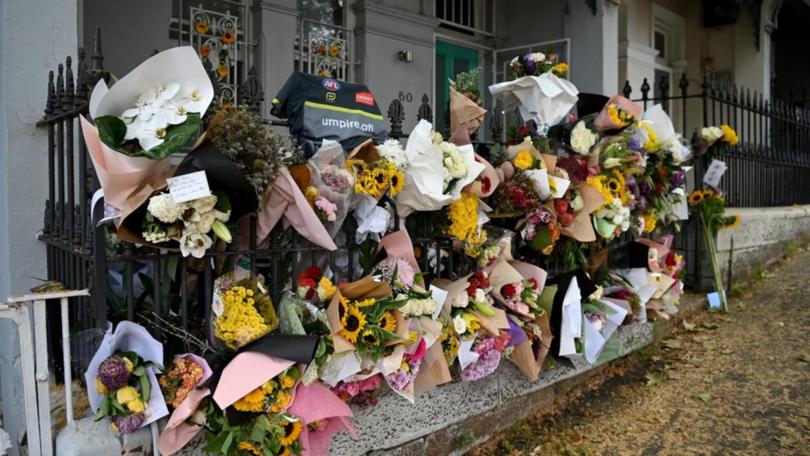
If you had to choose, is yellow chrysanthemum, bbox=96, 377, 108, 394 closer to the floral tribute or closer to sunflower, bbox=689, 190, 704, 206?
the floral tribute

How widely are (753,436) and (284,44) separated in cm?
484

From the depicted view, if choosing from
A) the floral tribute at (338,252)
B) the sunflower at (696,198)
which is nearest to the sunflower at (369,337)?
the floral tribute at (338,252)

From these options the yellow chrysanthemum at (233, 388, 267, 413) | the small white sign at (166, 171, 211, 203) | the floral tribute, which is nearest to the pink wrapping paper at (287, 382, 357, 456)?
the floral tribute

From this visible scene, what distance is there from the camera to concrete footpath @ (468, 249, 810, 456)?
3.14 metres

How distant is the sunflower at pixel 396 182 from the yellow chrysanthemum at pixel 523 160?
935 millimetres

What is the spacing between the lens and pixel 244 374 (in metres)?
2.07

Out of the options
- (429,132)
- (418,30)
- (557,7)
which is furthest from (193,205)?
(557,7)

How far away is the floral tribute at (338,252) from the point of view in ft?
6.60

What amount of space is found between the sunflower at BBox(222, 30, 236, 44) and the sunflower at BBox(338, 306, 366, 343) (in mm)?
3929

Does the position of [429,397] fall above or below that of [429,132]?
below

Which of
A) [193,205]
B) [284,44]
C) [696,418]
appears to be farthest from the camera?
[284,44]

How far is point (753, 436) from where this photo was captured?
3.20 meters

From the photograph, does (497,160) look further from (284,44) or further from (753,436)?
(284,44)

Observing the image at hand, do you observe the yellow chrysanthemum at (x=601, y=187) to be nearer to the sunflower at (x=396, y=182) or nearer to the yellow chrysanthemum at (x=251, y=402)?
the sunflower at (x=396, y=182)
